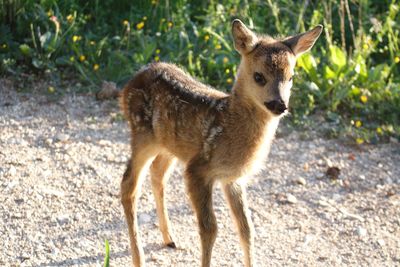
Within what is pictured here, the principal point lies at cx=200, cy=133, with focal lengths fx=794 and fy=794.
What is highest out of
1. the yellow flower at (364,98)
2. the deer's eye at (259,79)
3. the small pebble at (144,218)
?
the deer's eye at (259,79)

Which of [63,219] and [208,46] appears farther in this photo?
[208,46]

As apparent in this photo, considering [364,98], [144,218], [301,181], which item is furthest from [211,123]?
[364,98]

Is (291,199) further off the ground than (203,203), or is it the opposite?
(203,203)

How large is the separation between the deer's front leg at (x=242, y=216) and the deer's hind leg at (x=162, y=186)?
25.0 inches

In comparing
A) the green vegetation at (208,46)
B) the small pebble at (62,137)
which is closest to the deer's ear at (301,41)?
the green vegetation at (208,46)

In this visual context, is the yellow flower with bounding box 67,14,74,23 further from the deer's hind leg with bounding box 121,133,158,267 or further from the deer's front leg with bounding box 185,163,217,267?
the deer's front leg with bounding box 185,163,217,267

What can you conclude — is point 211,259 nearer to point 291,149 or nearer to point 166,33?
point 291,149

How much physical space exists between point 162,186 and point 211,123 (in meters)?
0.92

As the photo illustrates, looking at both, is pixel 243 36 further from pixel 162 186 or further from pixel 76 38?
pixel 76 38

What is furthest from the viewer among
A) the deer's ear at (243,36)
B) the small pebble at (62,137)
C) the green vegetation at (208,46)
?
the green vegetation at (208,46)

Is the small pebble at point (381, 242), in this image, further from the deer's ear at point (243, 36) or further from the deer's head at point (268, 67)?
the deer's ear at point (243, 36)

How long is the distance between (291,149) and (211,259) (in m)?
2.18

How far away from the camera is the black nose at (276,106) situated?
5426mm

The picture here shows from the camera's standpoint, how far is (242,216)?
5.94 meters
